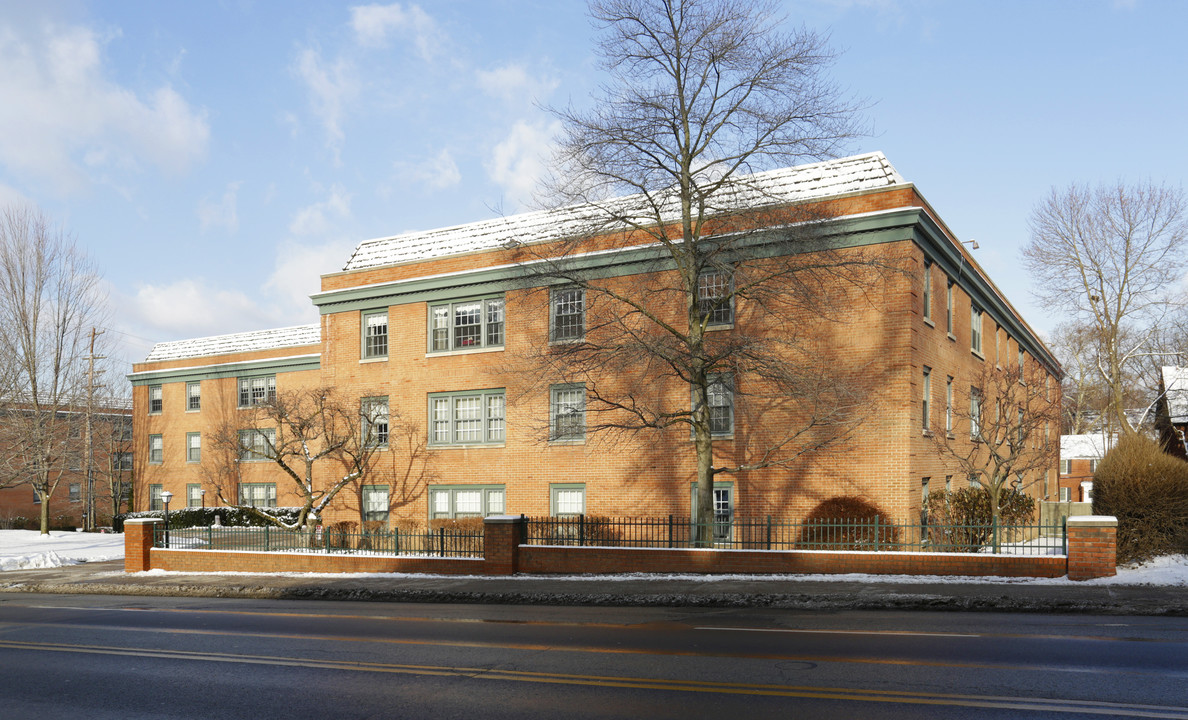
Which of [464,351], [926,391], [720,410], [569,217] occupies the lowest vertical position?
[720,410]

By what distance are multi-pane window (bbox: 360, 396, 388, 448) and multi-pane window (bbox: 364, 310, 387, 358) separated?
68.2 inches

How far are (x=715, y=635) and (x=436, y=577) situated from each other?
33.0 ft

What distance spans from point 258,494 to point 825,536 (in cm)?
3272

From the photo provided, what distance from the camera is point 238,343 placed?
A: 165 ft

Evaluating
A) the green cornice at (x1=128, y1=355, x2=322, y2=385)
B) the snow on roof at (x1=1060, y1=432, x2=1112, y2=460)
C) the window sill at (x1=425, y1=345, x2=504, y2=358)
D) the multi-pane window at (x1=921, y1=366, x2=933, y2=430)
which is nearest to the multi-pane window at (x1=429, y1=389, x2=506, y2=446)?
the window sill at (x1=425, y1=345, x2=504, y2=358)

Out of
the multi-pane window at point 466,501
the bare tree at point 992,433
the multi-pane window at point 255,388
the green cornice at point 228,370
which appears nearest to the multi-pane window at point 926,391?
the bare tree at point 992,433

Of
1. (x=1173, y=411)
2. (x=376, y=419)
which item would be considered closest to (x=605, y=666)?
(x=376, y=419)

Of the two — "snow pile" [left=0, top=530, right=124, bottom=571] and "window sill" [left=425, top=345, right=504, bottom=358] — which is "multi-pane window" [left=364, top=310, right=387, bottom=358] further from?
"snow pile" [left=0, top=530, right=124, bottom=571]

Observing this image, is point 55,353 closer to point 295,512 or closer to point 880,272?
point 295,512

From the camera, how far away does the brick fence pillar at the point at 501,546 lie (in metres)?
20.3

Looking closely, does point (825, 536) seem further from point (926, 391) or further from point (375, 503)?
point (375, 503)

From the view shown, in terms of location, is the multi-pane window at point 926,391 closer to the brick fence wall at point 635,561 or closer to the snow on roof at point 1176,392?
the brick fence wall at point 635,561

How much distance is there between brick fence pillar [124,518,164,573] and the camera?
957 inches

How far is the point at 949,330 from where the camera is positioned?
1078 inches
